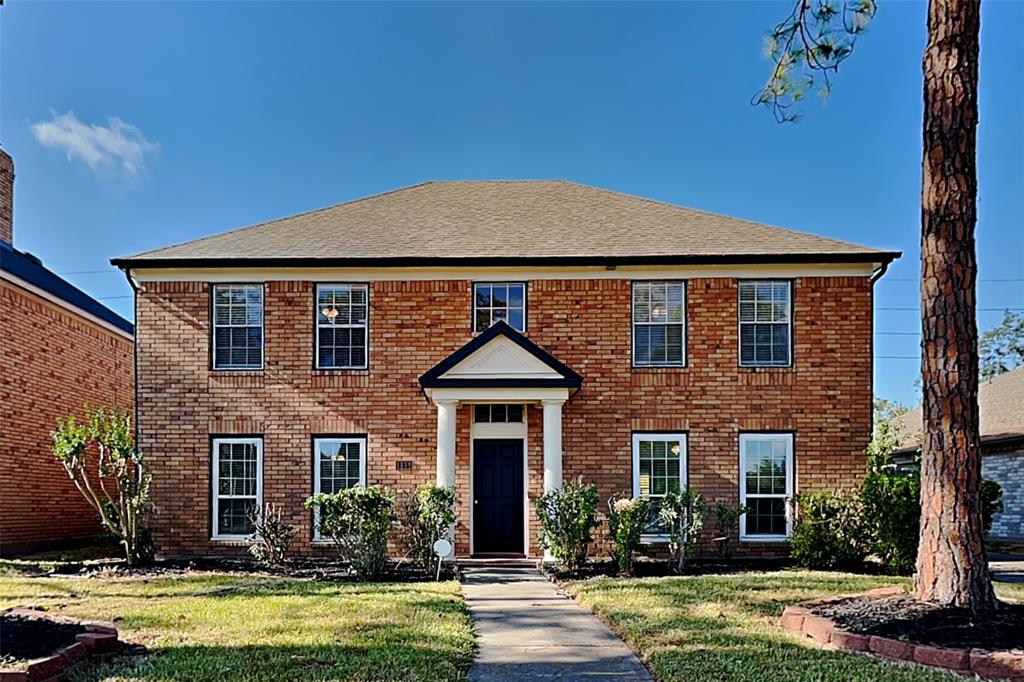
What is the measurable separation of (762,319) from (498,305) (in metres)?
4.33

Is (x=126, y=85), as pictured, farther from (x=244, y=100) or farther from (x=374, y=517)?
(x=374, y=517)

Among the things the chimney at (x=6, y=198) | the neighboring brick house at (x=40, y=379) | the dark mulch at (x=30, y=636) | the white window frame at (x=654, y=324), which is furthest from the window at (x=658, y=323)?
the chimney at (x=6, y=198)

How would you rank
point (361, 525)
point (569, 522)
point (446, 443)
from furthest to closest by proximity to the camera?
point (446, 443), point (569, 522), point (361, 525)

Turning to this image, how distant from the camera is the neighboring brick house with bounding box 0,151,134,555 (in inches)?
595

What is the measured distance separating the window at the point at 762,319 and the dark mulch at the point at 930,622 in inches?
236

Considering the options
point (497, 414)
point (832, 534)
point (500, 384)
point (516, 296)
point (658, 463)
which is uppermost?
point (516, 296)

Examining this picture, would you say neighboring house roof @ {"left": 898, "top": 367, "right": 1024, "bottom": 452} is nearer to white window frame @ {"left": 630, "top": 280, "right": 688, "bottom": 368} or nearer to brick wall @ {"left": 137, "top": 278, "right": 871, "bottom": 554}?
brick wall @ {"left": 137, "top": 278, "right": 871, "bottom": 554}

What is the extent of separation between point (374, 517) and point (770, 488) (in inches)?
251

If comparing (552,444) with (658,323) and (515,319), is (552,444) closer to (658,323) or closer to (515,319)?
(515,319)

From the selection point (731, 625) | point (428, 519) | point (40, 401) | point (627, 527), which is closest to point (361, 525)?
point (428, 519)

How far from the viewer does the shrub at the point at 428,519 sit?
11594 mm

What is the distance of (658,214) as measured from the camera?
15.4 meters

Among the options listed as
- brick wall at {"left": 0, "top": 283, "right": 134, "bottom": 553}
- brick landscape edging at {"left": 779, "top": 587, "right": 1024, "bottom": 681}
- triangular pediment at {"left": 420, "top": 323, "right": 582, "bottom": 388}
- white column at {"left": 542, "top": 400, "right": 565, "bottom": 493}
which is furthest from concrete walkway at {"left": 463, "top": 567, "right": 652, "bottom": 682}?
brick wall at {"left": 0, "top": 283, "right": 134, "bottom": 553}

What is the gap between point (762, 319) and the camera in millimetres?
13547
